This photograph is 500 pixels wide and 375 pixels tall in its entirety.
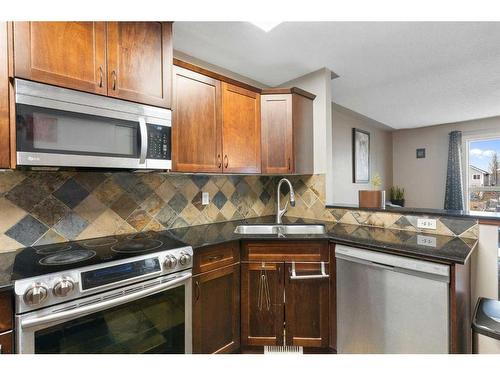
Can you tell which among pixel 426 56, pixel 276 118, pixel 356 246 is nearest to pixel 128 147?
pixel 276 118

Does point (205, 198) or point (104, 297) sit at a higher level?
point (205, 198)

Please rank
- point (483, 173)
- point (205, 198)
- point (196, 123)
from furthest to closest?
point (483, 173)
point (205, 198)
point (196, 123)

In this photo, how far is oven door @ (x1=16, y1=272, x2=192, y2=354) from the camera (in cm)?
97

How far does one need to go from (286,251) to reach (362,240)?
504 millimetres

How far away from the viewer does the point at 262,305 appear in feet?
5.79

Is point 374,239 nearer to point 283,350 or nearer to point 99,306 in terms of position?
point 283,350

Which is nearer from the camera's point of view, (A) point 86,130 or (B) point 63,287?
(B) point 63,287

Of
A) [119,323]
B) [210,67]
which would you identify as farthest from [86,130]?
[210,67]

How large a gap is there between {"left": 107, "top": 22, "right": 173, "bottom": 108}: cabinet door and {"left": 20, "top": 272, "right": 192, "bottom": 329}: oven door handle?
1039 millimetres

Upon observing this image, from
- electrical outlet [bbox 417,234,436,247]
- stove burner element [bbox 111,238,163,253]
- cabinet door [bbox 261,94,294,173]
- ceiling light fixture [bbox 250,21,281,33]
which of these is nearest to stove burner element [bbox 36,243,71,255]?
stove burner element [bbox 111,238,163,253]

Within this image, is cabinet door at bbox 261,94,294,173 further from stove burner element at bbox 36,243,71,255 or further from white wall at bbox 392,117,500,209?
white wall at bbox 392,117,500,209

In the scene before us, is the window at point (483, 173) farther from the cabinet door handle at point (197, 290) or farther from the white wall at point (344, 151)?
the cabinet door handle at point (197, 290)

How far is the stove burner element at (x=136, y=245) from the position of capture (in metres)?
1.37

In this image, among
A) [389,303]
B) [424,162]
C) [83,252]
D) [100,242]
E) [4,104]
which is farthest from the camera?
[424,162]
